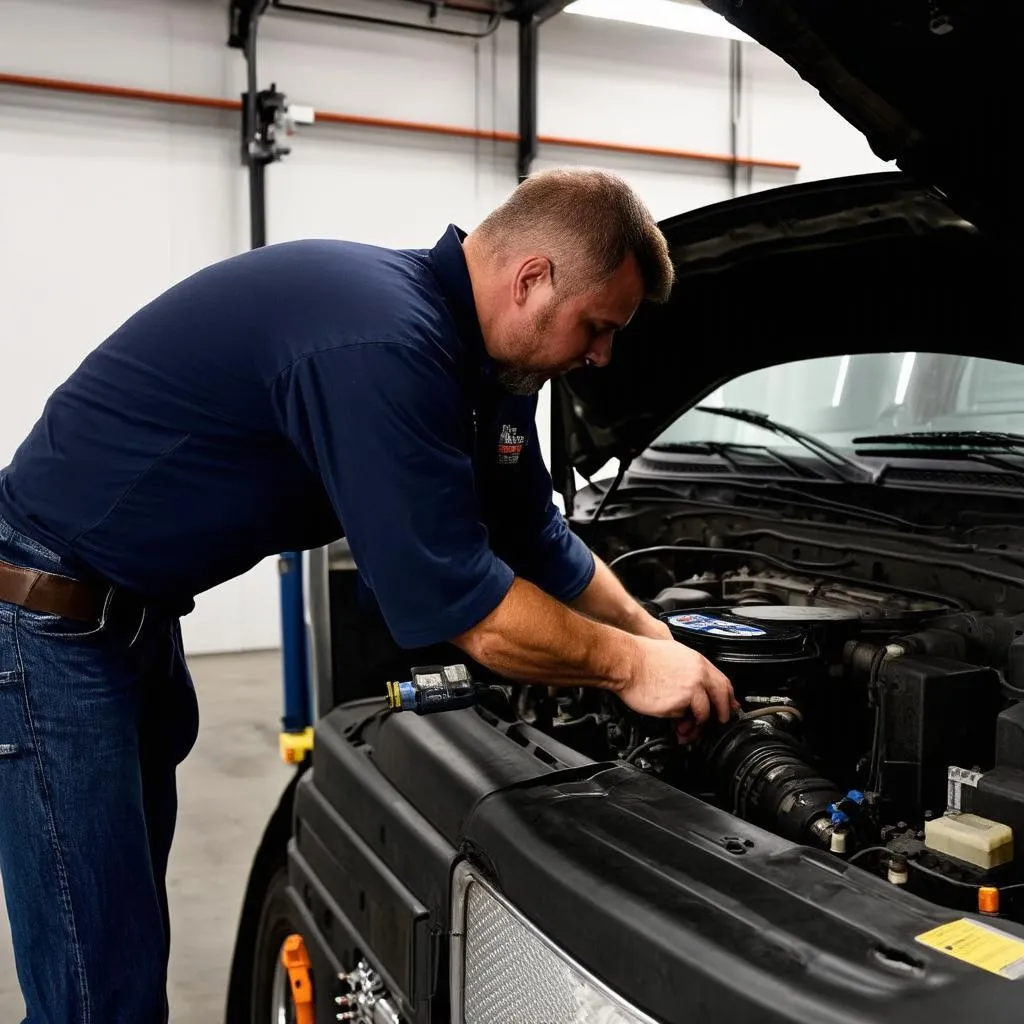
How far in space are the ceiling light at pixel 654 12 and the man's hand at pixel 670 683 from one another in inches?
222

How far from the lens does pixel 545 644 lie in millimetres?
1358

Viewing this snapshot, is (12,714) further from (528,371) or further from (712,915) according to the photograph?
(712,915)

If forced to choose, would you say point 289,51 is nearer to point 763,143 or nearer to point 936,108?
point 763,143

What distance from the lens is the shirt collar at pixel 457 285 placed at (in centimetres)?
150

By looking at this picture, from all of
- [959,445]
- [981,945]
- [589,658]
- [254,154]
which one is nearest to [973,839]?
[981,945]

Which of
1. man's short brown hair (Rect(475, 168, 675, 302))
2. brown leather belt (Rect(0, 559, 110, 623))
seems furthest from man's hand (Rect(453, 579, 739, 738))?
brown leather belt (Rect(0, 559, 110, 623))

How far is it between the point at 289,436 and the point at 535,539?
610 millimetres

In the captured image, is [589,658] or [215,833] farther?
[215,833]

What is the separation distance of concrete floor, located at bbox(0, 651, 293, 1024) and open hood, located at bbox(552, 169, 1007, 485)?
1.58 meters

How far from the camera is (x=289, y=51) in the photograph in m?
6.24

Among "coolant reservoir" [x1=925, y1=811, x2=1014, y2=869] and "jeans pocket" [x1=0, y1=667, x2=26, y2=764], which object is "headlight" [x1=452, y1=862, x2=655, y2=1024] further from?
"jeans pocket" [x1=0, y1=667, x2=26, y2=764]

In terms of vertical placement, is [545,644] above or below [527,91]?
below

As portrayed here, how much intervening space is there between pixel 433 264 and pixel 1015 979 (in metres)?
1.12

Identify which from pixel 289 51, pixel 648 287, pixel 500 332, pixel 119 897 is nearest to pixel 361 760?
pixel 119 897
